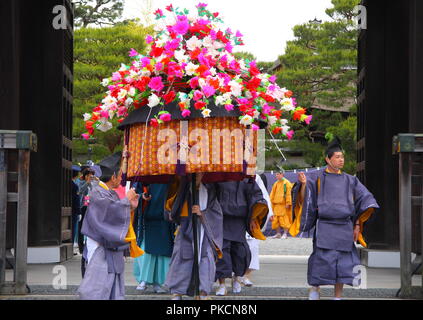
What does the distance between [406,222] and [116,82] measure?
3.69 meters

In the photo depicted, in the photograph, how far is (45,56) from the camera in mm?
14445

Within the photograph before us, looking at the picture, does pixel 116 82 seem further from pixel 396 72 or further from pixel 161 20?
pixel 396 72

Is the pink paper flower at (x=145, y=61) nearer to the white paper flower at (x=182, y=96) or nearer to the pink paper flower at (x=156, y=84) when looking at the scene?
the pink paper flower at (x=156, y=84)

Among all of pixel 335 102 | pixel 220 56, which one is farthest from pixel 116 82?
pixel 335 102

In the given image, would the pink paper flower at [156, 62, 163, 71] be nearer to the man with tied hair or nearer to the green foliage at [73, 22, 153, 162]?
the man with tied hair

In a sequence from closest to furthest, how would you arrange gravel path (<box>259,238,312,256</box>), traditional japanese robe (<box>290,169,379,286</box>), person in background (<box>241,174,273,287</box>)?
traditional japanese robe (<box>290,169,379,286</box>) → person in background (<box>241,174,273,287</box>) → gravel path (<box>259,238,312,256</box>)

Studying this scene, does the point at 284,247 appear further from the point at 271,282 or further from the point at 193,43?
the point at 193,43

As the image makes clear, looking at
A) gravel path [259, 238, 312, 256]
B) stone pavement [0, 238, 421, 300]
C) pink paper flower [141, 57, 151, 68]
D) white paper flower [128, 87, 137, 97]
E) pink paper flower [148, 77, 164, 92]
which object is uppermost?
pink paper flower [141, 57, 151, 68]

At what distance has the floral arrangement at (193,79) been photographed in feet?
25.1

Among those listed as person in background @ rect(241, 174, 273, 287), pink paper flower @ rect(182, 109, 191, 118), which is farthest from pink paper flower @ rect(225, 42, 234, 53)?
person in background @ rect(241, 174, 273, 287)

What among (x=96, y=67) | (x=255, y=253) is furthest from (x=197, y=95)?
(x=96, y=67)

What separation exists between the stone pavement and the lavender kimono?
5.37 ft

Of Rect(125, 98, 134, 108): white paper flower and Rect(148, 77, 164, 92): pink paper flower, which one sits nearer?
Rect(148, 77, 164, 92): pink paper flower

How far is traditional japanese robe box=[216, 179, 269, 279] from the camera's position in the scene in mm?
10266
